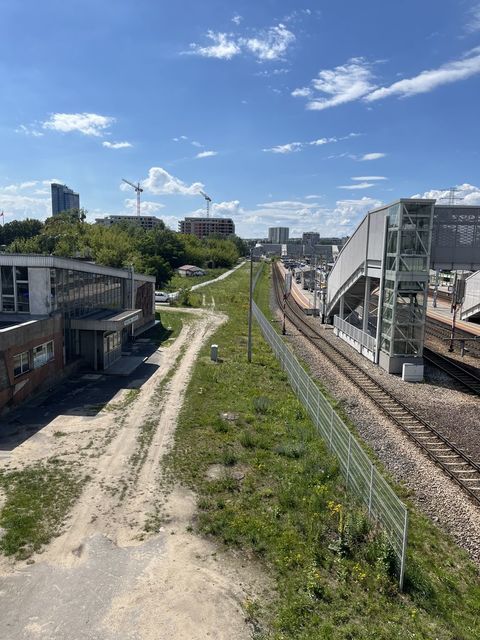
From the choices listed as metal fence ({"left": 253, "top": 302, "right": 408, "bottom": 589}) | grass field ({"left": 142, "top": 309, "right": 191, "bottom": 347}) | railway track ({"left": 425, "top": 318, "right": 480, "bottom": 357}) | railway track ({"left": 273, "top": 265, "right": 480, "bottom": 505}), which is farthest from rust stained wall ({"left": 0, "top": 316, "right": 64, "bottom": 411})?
railway track ({"left": 425, "top": 318, "right": 480, "bottom": 357})

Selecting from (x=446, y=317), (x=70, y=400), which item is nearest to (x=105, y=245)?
(x=446, y=317)

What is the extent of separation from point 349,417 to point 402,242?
12.7 meters

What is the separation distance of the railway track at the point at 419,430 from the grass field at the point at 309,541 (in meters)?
3.20

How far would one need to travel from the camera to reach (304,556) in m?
11.4

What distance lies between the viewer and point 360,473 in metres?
13.8

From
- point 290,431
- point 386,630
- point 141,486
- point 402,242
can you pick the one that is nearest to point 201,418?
point 290,431

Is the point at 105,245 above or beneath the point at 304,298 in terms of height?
above

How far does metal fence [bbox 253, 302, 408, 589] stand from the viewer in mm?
10984

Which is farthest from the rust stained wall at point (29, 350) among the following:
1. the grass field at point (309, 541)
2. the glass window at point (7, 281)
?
the grass field at point (309, 541)

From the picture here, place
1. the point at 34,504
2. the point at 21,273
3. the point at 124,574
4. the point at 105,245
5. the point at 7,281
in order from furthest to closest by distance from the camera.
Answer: the point at 105,245 → the point at 7,281 → the point at 21,273 → the point at 34,504 → the point at 124,574

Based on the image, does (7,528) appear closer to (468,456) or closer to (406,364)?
(468,456)

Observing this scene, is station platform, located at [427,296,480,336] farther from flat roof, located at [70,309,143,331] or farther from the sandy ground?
the sandy ground

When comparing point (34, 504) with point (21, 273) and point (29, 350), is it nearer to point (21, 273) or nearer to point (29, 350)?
point (29, 350)

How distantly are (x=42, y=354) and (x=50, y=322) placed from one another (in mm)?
1853
